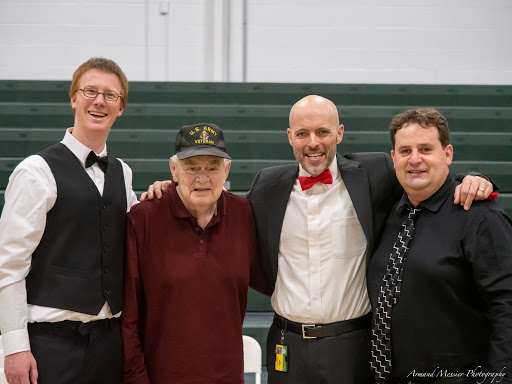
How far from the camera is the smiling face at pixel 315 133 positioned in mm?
2232

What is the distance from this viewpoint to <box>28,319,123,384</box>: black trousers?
187 cm

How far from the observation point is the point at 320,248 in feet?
7.27

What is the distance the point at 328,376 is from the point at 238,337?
0.35m

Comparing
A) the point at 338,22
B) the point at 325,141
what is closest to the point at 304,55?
the point at 338,22

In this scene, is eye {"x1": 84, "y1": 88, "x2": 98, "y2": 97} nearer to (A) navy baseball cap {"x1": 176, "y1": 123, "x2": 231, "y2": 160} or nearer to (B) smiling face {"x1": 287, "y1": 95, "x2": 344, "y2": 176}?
(A) navy baseball cap {"x1": 176, "y1": 123, "x2": 231, "y2": 160}

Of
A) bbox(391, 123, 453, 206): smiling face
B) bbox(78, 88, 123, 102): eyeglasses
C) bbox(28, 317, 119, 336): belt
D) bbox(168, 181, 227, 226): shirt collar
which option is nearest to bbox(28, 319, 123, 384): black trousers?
bbox(28, 317, 119, 336): belt

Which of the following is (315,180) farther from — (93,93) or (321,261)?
(93,93)

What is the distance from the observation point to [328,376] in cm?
212

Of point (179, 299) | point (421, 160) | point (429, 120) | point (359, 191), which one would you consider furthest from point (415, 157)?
point (179, 299)

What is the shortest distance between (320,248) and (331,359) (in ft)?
1.29

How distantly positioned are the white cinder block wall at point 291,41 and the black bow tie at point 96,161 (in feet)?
16.1

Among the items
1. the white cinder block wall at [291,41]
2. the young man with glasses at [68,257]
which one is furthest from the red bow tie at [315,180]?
the white cinder block wall at [291,41]

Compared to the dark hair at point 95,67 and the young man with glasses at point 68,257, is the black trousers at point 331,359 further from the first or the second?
the dark hair at point 95,67

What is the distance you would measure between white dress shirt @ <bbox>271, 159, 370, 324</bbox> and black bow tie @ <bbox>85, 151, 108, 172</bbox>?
2.29 feet
